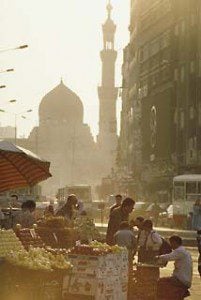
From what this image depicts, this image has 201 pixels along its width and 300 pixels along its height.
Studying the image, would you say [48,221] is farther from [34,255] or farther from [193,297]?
[34,255]

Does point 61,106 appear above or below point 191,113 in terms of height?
above

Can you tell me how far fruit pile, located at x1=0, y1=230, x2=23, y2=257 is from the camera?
36.1 ft

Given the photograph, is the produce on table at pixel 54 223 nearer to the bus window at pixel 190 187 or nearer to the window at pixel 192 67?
the bus window at pixel 190 187

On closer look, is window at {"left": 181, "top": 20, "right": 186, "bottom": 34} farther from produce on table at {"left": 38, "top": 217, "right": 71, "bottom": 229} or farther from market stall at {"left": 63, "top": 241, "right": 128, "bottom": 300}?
market stall at {"left": 63, "top": 241, "right": 128, "bottom": 300}

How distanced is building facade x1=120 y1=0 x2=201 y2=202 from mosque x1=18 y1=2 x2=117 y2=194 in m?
64.6

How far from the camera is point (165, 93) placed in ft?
253

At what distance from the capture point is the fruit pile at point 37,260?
409 inches

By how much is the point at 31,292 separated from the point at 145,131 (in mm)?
75474

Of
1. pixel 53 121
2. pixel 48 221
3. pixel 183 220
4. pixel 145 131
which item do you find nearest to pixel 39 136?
pixel 53 121

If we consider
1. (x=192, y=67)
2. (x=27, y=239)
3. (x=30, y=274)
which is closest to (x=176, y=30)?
(x=192, y=67)

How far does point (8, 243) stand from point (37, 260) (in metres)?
0.83

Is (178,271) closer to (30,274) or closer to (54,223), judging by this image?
(30,274)

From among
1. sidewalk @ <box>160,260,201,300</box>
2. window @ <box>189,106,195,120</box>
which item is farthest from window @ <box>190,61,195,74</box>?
sidewalk @ <box>160,260,201,300</box>

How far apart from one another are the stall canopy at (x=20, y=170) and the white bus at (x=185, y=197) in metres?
30.6
